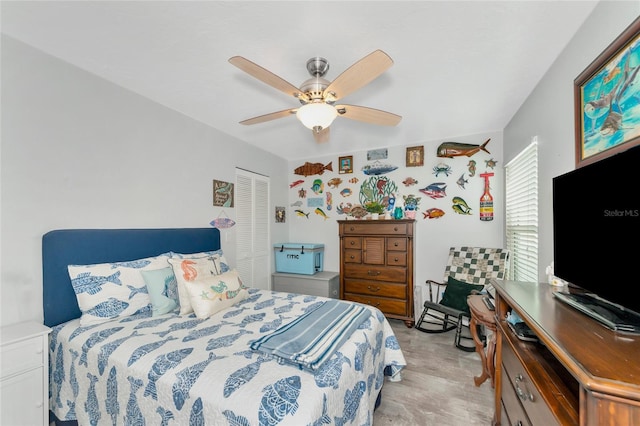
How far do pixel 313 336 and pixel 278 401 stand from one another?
0.50 metres

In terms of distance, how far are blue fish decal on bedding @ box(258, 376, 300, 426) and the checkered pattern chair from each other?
2403 millimetres

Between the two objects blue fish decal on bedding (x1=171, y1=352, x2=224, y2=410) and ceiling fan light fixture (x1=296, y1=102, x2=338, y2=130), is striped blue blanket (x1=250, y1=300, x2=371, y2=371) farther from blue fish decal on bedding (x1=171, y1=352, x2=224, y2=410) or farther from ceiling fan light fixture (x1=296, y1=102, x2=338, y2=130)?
ceiling fan light fixture (x1=296, y1=102, x2=338, y2=130)

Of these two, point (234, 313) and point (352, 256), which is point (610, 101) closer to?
point (234, 313)

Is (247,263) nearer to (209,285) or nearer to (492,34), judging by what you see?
(209,285)

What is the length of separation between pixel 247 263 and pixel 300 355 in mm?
2529

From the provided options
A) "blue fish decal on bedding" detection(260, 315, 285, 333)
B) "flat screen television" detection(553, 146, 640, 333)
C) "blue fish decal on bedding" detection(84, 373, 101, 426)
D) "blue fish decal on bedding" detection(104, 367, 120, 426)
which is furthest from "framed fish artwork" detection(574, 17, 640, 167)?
"blue fish decal on bedding" detection(84, 373, 101, 426)

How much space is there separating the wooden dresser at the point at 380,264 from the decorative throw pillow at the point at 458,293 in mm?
430

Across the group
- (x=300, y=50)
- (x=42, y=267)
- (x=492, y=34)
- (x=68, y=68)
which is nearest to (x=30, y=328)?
(x=42, y=267)

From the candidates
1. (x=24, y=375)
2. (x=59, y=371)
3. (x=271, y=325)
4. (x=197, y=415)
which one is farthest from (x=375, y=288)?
(x=24, y=375)

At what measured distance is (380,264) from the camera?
3518 mm

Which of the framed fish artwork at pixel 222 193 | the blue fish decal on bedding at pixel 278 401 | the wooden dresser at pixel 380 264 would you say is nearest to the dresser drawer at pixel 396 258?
the wooden dresser at pixel 380 264

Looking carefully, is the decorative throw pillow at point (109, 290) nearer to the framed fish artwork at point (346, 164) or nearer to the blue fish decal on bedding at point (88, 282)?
the blue fish decal on bedding at point (88, 282)

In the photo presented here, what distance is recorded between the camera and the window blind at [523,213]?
2.23 meters

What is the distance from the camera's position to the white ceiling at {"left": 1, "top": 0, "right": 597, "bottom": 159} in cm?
142
